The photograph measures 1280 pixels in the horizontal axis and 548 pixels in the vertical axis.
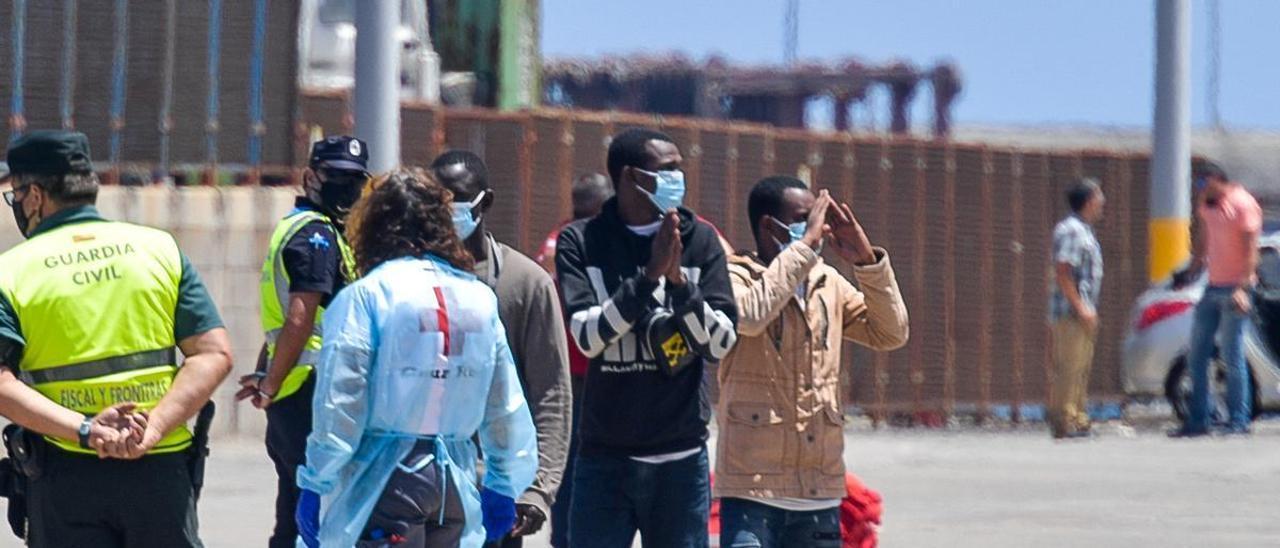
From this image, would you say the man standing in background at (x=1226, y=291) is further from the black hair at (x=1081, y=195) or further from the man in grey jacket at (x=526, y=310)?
the man in grey jacket at (x=526, y=310)

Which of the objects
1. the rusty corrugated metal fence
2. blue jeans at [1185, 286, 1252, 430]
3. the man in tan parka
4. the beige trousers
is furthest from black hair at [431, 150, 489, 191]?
blue jeans at [1185, 286, 1252, 430]

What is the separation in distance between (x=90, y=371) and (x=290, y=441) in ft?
5.08

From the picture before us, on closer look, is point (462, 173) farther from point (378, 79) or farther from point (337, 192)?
point (378, 79)

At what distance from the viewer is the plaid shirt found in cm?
1600

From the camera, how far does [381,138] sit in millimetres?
11172

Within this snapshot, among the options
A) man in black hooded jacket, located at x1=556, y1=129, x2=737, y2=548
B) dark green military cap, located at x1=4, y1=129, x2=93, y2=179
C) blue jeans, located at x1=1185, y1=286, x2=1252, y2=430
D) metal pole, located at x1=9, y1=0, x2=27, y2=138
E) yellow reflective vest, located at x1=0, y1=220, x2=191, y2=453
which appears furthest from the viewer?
blue jeans, located at x1=1185, y1=286, x2=1252, y2=430

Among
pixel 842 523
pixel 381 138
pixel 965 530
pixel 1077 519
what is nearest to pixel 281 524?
pixel 842 523

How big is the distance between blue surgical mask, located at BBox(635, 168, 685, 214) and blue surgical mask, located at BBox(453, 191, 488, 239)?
0.56 metres

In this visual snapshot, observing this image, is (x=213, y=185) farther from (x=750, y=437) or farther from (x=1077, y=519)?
(x=750, y=437)

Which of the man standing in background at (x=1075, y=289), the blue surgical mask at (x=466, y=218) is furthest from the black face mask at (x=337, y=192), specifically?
the man standing in background at (x=1075, y=289)

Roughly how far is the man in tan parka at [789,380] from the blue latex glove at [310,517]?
1.90m

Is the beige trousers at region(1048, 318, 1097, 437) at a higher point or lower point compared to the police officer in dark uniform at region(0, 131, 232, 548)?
lower

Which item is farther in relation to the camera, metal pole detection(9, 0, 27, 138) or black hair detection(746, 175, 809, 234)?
metal pole detection(9, 0, 27, 138)

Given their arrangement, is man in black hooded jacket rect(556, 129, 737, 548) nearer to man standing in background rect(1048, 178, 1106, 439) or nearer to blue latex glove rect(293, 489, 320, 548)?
blue latex glove rect(293, 489, 320, 548)
